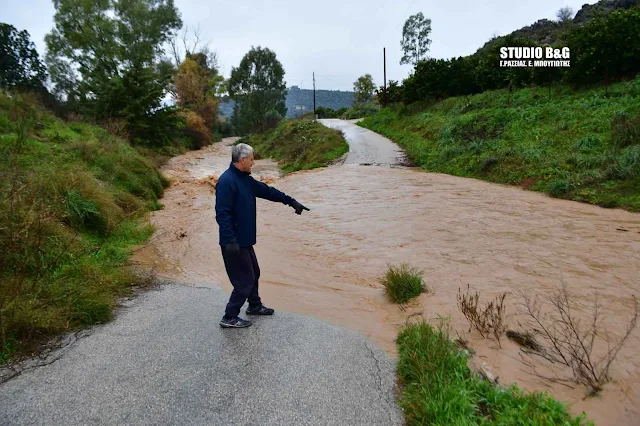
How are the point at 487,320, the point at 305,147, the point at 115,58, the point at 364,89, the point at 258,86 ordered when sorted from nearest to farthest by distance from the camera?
the point at 487,320 → the point at 305,147 → the point at 115,58 → the point at 258,86 → the point at 364,89

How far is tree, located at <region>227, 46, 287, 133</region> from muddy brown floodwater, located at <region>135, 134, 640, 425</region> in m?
36.5

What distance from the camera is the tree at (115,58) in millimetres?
21828

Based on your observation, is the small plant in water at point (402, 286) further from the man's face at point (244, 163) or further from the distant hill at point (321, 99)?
the distant hill at point (321, 99)

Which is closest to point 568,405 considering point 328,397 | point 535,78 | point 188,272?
point 328,397

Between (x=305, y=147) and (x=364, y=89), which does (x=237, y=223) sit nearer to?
(x=305, y=147)

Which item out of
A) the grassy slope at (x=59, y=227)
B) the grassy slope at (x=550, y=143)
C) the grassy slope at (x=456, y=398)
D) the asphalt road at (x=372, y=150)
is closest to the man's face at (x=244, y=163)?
Answer: the grassy slope at (x=59, y=227)

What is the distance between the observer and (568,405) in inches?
111

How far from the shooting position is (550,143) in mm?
12688

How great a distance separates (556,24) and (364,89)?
23.7m

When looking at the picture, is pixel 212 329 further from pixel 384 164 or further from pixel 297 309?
pixel 384 164

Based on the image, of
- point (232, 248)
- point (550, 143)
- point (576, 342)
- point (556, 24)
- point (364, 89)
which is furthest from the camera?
point (364, 89)

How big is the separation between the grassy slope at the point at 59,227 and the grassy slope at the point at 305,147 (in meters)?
9.17

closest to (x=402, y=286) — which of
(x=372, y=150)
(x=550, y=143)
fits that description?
(x=550, y=143)

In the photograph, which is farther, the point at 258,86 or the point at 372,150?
the point at 258,86
